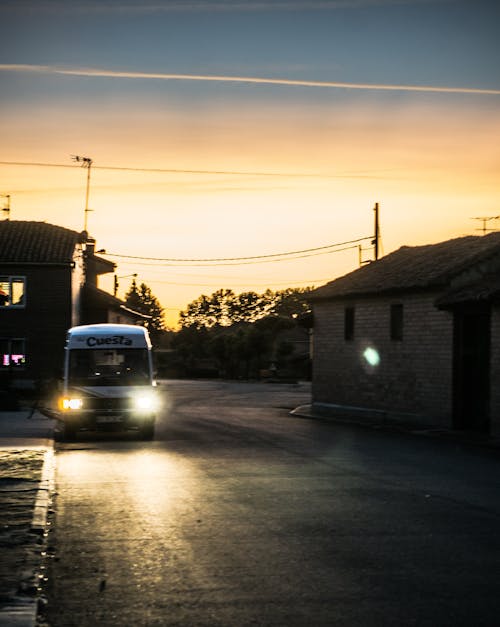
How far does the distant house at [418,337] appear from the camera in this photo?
89.6 feet

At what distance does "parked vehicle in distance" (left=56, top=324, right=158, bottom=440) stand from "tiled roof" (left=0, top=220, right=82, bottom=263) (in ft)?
93.6

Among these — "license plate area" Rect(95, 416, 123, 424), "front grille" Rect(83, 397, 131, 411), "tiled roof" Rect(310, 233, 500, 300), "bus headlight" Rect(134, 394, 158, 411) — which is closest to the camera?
"license plate area" Rect(95, 416, 123, 424)

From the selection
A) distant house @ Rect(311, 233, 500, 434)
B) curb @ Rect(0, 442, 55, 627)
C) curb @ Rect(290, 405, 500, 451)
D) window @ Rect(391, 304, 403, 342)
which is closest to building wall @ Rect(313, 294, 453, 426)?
distant house @ Rect(311, 233, 500, 434)

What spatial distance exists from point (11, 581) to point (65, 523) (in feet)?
10.6

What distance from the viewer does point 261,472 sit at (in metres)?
15.4

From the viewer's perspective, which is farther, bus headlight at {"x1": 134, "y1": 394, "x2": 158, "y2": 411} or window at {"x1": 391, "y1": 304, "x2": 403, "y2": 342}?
window at {"x1": 391, "y1": 304, "x2": 403, "y2": 342}

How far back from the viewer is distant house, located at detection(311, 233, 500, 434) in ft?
89.6

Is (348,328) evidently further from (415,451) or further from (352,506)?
(352,506)

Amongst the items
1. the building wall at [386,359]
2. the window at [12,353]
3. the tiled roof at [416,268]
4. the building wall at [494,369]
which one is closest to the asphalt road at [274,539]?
the building wall at [494,369]

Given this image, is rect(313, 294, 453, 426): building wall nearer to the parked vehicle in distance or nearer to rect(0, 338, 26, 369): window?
the parked vehicle in distance

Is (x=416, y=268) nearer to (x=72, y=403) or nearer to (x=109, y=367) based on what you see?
(x=109, y=367)

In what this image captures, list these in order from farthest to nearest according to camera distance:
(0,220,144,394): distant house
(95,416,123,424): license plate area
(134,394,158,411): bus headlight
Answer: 1. (0,220,144,394): distant house
2. (134,394,158,411): bus headlight
3. (95,416,123,424): license plate area

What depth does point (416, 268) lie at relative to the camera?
106ft

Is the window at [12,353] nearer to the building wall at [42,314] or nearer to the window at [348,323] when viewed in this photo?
the building wall at [42,314]
